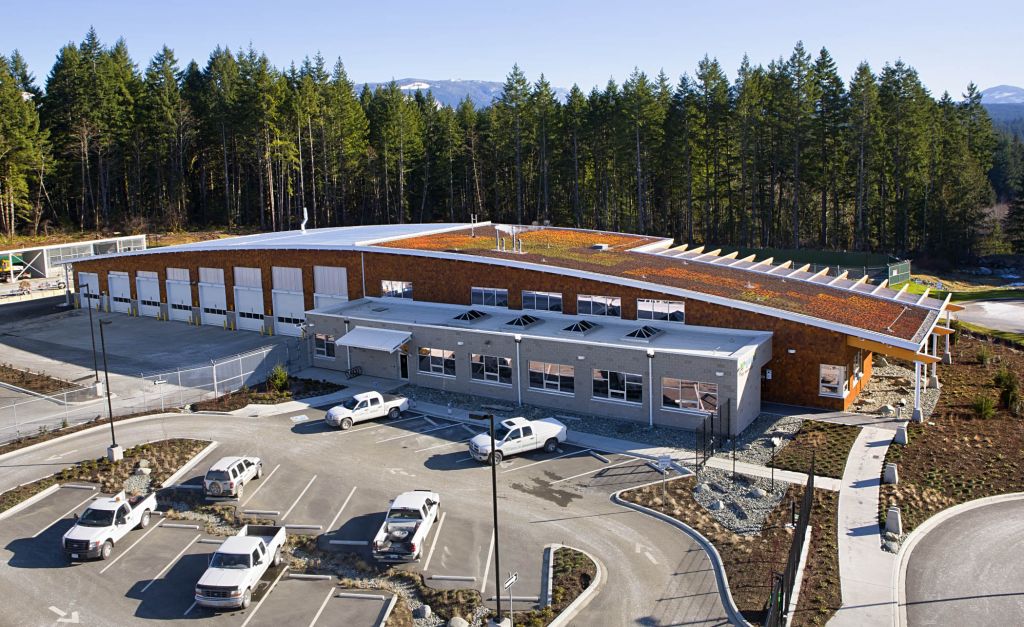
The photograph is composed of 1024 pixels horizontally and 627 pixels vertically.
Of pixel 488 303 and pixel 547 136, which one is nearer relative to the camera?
pixel 488 303

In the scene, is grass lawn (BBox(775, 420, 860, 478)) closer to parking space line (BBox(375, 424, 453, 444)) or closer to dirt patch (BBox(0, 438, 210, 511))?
parking space line (BBox(375, 424, 453, 444))

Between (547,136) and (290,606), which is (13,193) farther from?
(290,606)

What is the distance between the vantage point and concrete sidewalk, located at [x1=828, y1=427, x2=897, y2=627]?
65.0ft

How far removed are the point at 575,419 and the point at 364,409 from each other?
962 cm

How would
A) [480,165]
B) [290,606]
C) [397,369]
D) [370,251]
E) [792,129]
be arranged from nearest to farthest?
[290,606], [397,369], [370,251], [792,129], [480,165]

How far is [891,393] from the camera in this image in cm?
3762

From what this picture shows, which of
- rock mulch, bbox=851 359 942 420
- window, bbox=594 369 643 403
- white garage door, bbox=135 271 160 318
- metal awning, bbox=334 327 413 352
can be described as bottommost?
rock mulch, bbox=851 359 942 420

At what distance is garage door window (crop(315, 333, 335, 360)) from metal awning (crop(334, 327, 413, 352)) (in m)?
1.46

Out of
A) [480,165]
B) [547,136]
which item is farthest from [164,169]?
[547,136]

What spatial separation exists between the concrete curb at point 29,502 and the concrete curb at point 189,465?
407 cm

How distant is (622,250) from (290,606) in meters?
32.6

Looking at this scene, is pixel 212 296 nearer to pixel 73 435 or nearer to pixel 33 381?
pixel 33 381

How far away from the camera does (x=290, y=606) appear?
2134 centimetres

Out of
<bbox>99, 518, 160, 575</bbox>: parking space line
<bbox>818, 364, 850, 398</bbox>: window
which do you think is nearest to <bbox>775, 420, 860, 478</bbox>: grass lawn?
<bbox>818, 364, 850, 398</bbox>: window
